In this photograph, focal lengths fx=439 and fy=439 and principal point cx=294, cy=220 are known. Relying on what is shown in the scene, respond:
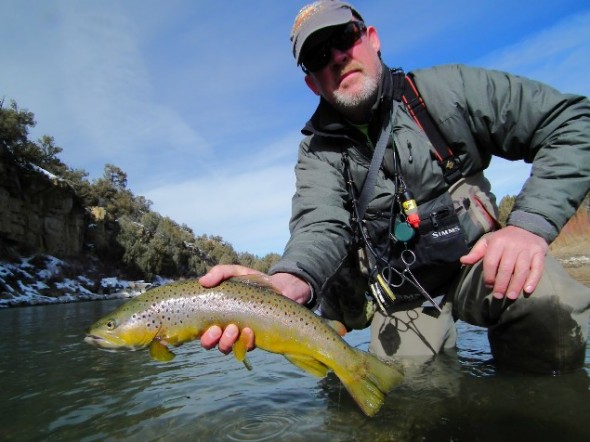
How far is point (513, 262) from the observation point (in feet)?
7.20

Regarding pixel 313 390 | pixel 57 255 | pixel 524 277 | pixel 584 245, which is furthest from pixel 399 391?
pixel 57 255

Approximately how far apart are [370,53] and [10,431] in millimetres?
4112

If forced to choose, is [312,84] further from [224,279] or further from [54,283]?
[54,283]

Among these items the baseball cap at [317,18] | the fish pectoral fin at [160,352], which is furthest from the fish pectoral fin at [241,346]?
the baseball cap at [317,18]

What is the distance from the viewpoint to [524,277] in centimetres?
219

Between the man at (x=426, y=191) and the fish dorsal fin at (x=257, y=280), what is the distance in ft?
0.17

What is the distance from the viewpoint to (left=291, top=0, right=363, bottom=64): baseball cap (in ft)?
11.1

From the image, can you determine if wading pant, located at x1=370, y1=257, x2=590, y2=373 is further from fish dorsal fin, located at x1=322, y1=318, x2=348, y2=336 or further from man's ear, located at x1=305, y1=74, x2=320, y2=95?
man's ear, located at x1=305, y1=74, x2=320, y2=95

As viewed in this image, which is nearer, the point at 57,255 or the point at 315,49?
the point at 315,49

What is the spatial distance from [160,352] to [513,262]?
78.2 inches

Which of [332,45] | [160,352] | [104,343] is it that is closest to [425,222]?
[332,45]

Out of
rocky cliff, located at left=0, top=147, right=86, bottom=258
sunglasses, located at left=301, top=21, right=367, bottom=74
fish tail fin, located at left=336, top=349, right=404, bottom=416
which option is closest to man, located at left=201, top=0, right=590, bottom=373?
sunglasses, located at left=301, top=21, right=367, bottom=74

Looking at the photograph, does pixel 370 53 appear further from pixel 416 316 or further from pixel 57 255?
pixel 57 255

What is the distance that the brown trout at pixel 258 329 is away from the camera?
245 centimetres
